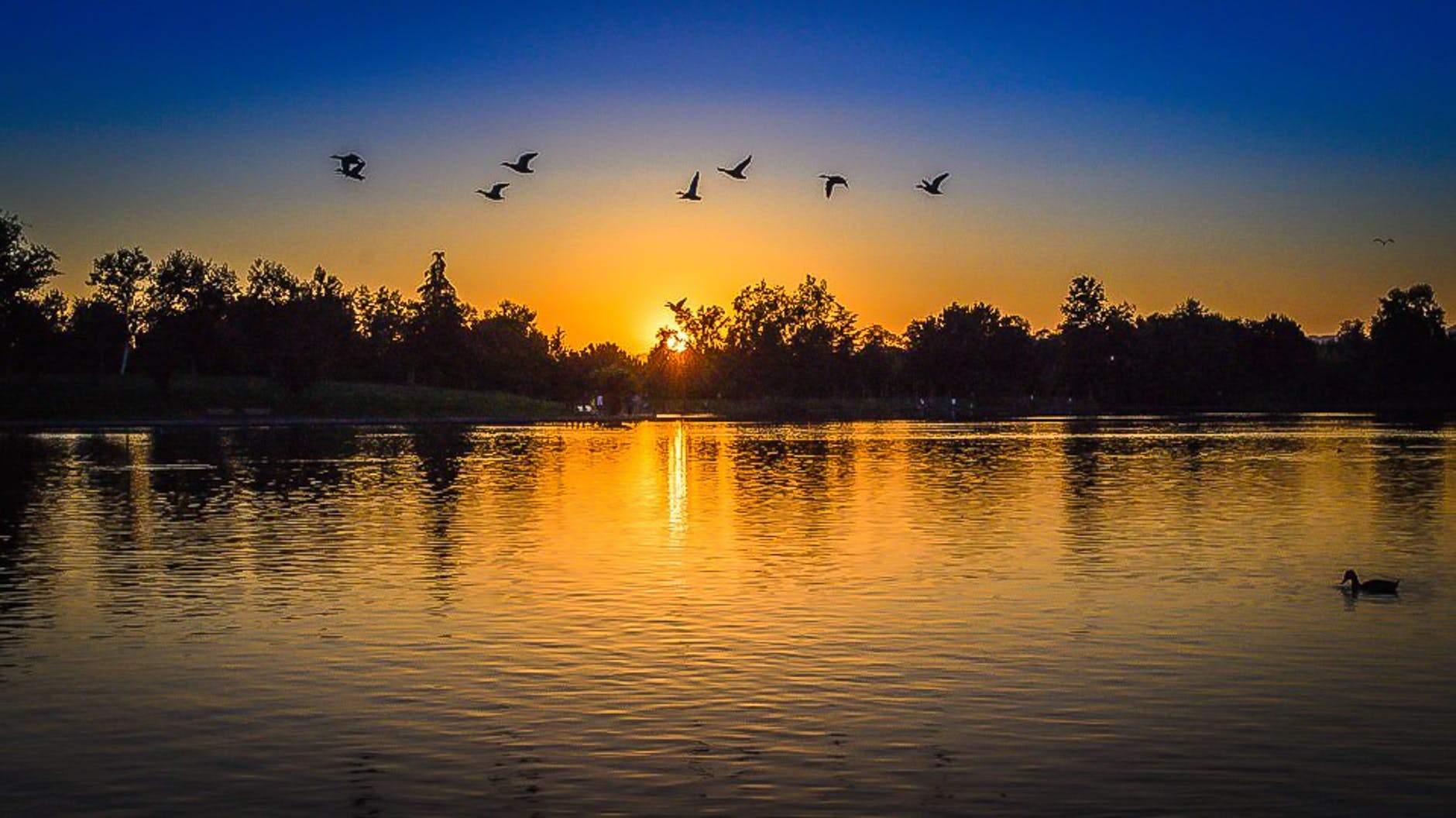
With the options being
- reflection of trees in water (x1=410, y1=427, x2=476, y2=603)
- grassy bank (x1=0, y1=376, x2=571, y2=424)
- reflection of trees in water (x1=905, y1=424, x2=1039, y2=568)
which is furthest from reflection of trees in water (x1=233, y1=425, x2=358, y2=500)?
grassy bank (x1=0, y1=376, x2=571, y2=424)

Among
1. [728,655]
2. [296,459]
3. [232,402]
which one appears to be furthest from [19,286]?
[728,655]

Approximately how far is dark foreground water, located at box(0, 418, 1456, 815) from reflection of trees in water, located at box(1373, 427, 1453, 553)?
0.34 meters

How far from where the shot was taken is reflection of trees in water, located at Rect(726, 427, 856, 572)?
31094mm

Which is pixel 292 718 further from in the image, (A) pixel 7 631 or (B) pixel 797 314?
(B) pixel 797 314

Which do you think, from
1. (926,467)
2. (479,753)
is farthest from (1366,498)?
(479,753)

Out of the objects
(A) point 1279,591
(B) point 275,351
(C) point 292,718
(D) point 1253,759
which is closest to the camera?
(D) point 1253,759

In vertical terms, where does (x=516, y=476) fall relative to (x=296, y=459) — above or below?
below

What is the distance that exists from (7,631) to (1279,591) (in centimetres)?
1952

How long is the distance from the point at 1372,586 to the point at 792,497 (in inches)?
906

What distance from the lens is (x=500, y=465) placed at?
205 feet

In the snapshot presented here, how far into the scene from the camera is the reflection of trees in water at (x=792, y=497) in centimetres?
3109

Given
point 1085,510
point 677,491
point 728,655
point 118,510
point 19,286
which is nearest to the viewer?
point 728,655

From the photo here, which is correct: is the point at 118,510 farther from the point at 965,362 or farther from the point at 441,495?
the point at 965,362

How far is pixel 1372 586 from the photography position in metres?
24.0
